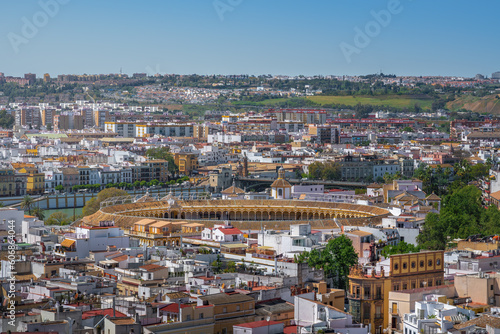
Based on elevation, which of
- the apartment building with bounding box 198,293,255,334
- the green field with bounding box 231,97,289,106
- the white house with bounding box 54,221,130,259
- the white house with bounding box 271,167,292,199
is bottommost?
the white house with bounding box 271,167,292,199

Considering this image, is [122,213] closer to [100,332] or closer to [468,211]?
[468,211]

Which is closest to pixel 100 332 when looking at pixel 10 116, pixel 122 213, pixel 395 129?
pixel 122 213

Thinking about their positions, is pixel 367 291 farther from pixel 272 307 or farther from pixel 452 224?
pixel 452 224

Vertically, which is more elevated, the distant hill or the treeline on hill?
the distant hill

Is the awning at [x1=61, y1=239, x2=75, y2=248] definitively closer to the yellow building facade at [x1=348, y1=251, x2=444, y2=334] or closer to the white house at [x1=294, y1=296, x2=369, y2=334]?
the yellow building facade at [x1=348, y1=251, x2=444, y2=334]

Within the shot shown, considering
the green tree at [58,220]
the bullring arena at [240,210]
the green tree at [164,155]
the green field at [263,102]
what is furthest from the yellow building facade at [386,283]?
the green field at [263,102]

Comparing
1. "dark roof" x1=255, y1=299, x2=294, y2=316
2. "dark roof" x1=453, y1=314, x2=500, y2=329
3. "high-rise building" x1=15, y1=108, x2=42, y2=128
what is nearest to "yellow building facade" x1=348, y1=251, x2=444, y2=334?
"dark roof" x1=255, y1=299, x2=294, y2=316
